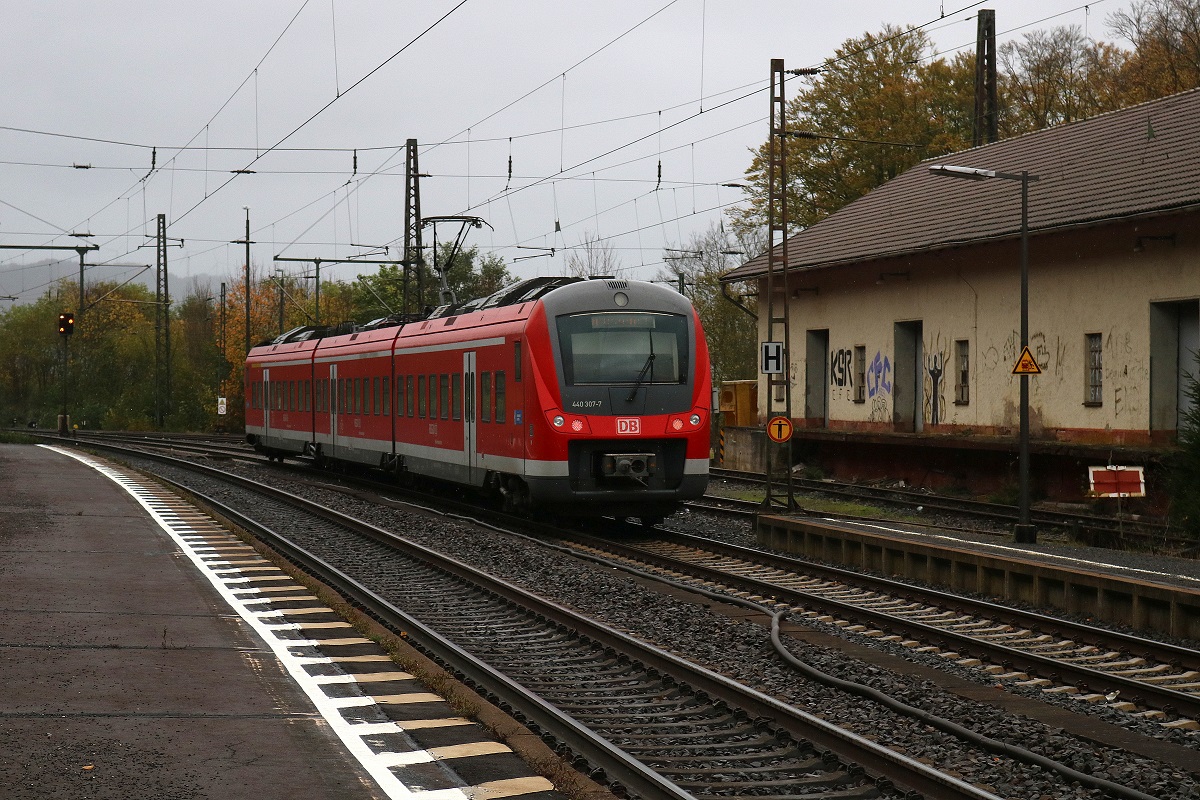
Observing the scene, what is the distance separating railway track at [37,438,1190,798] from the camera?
7.03m

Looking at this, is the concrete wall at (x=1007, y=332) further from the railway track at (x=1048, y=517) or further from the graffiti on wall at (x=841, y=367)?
the railway track at (x=1048, y=517)

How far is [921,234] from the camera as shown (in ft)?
99.1

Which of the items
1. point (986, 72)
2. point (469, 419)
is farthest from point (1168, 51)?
point (469, 419)

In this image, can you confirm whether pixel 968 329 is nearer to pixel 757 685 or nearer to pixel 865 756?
pixel 757 685

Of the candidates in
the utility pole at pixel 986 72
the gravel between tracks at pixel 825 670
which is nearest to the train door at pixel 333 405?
the gravel between tracks at pixel 825 670

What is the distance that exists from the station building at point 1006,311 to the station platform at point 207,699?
1294 centimetres

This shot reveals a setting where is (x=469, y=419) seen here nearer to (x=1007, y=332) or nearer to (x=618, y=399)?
(x=618, y=399)

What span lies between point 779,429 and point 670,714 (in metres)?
14.6

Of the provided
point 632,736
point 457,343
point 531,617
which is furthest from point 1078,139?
point 632,736

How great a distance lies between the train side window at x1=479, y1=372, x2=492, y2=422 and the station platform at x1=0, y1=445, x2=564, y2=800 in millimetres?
6054

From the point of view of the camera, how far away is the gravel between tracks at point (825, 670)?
23.4ft

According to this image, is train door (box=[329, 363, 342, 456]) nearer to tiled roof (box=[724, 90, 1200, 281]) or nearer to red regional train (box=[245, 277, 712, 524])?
red regional train (box=[245, 277, 712, 524])

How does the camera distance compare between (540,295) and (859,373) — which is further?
(859,373)

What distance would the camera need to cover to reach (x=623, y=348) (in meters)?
18.6
